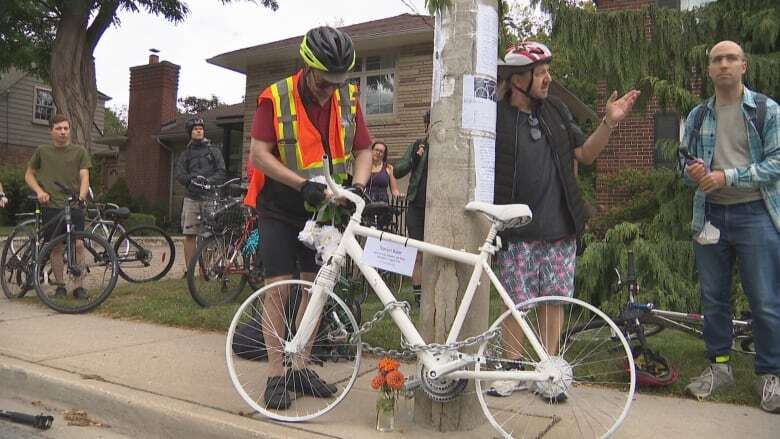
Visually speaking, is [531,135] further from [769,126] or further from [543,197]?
[769,126]

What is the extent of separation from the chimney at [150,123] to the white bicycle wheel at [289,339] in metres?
20.8

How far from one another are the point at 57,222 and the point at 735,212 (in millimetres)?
6043

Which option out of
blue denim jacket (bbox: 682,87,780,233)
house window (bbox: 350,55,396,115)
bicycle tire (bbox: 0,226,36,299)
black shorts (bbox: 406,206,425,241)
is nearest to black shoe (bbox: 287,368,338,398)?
black shorts (bbox: 406,206,425,241)

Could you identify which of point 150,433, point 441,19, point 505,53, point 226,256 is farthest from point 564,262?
point 226,256

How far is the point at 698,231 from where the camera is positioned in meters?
3.79

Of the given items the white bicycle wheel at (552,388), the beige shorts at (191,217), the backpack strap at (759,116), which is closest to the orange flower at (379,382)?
the white bicycle wheel at (552,388)

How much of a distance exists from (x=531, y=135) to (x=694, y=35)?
13.2 feet

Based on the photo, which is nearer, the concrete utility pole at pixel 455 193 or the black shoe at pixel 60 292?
the concrete utility pole at pixel 455 193

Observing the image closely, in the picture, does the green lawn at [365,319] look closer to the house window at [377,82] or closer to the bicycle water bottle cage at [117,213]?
the bicycle water bottle cage at [117,213]

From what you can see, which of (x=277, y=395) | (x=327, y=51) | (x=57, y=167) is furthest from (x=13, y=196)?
(x=327, y=51)

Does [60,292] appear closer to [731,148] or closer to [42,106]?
[731,148]

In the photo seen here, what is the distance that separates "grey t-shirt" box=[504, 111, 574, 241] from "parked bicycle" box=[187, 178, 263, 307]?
10.7ft

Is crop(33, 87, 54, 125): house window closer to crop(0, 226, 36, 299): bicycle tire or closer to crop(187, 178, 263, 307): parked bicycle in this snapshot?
crop(0, 226, 36, 299): bicycle tire

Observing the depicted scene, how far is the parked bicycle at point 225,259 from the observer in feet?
20.3
